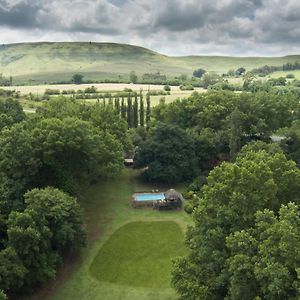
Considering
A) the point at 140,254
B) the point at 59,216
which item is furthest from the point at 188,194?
the point at 59,216

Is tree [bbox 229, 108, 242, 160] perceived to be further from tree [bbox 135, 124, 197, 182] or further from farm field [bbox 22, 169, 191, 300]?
farm field [bbox 22, 169, 191, 300]

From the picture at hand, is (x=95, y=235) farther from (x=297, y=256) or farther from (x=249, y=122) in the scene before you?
(x=249, y=122)

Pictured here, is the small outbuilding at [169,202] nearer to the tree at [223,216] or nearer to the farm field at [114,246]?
the farm field at [114,246]

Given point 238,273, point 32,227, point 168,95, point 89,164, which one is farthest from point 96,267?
point 168,95

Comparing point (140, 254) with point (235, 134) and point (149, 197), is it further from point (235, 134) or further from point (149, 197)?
point (235, 134)

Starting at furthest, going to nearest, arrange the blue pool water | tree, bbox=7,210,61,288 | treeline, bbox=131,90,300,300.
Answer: the blue pool water → tree, bbox=7,210,61,288 → treeline, bbox=131,90,300,300

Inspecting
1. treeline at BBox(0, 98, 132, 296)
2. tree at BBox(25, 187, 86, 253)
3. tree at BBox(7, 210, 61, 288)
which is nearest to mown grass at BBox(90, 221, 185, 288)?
tree at BBox(25, 187, 86, 253)

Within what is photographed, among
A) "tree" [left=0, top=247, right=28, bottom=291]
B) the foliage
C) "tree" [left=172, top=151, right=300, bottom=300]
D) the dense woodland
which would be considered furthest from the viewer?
the foliage
